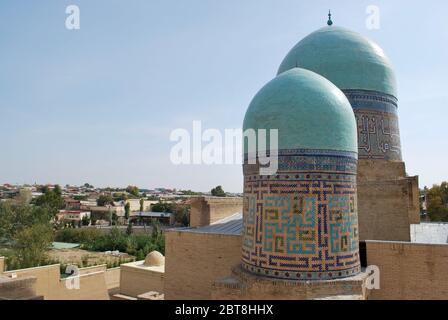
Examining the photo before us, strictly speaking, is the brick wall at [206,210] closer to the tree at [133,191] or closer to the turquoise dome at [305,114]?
the turquoise dome at [305,114]

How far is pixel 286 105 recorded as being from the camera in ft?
20.5

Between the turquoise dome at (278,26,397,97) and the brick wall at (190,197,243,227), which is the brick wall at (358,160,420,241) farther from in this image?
the brick wall at (190,197,243,227)

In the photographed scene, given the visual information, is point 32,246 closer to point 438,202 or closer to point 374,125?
point 374,125

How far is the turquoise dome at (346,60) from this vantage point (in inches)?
368

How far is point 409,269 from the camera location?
23.1ft

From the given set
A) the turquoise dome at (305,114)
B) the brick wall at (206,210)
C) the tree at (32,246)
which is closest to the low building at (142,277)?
the brick wall at (206,210)

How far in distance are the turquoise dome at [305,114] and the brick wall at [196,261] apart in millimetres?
3637

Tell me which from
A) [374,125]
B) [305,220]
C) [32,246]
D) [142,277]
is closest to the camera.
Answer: [305,220]

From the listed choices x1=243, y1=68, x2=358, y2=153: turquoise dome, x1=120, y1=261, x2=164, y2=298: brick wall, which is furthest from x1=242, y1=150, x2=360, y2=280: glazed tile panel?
x1=120, y1=261, x2=164, y2=298: brick wall

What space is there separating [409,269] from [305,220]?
2.83m

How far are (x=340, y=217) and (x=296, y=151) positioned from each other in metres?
1.33

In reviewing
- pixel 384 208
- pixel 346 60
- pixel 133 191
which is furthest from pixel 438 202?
pixel 133 191
